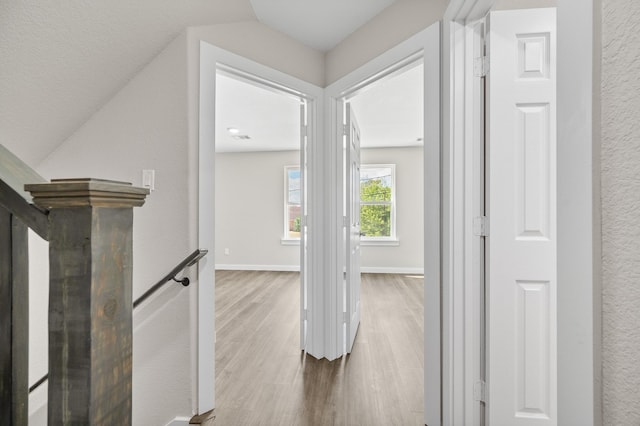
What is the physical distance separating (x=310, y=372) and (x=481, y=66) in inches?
85.6

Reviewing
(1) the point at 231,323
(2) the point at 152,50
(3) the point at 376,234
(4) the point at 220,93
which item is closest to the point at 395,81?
(4) the point at 220,93

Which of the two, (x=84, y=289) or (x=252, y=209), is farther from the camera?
(x=252, y=209)

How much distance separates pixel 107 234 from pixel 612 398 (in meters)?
0.93

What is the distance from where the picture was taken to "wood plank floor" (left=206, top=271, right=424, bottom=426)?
5.76 feet

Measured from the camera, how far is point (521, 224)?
4.66 feet

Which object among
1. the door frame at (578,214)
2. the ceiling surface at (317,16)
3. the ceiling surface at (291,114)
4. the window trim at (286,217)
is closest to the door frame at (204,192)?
the ceiling surface at (317,16)

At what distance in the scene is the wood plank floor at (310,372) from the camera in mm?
1756

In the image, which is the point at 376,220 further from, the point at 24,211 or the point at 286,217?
the point at 24,211

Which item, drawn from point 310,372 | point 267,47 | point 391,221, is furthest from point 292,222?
point 267,47

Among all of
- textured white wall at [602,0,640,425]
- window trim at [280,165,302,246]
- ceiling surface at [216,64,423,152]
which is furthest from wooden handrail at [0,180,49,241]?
window trim at [280,165,302,246]

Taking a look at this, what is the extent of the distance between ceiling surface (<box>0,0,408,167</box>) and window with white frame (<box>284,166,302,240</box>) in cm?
433

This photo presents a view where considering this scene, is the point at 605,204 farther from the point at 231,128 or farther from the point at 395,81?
the point at 231,128

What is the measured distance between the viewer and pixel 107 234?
1.85 ft

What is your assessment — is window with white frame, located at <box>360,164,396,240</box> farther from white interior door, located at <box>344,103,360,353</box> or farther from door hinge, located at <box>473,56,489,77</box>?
door hinge, located at <box>473,56,489,77</box>
